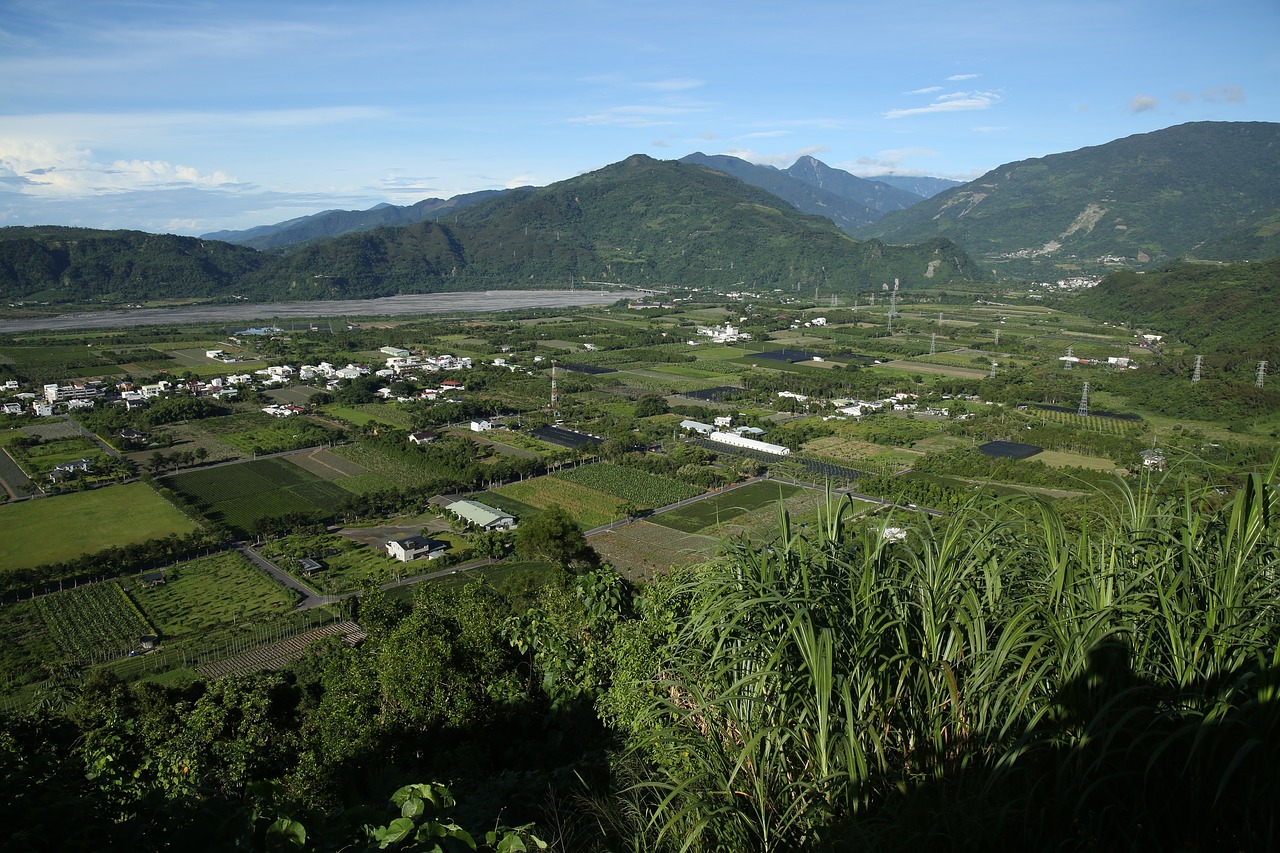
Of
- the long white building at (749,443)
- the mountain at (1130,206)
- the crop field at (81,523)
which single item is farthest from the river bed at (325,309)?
the mountain at (1130,206)

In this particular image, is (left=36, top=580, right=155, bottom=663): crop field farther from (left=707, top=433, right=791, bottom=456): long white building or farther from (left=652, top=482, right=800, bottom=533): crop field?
(left=707, top=433, right=791, bottom=456): long white building

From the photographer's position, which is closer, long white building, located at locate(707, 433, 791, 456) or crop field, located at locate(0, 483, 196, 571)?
crop field, located at locate(0, 483, 196, 571)

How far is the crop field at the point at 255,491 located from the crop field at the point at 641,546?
26.7ft

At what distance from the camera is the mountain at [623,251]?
310 feet

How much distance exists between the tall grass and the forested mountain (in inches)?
3497

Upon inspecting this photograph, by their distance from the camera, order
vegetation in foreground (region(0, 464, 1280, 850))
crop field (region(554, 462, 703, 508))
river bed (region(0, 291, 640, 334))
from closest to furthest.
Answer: vegetation in foreground (region(0, 464, 1280, 850))
crop field (region(554, 462, 703, 508))
river bed (region(0, 291, 640, 334))

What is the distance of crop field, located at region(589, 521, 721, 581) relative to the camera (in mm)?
17469

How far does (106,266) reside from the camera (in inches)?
3108

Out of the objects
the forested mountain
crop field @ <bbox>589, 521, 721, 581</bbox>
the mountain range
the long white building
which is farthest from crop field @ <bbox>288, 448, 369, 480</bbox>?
the mountain range

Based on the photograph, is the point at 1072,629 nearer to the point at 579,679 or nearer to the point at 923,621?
the point at 923,621

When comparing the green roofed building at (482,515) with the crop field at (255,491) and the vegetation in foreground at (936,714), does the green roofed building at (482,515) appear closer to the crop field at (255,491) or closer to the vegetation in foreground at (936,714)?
the crop field at (255,491)

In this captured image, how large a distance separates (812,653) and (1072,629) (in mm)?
982

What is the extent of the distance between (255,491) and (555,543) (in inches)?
510

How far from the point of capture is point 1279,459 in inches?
112
